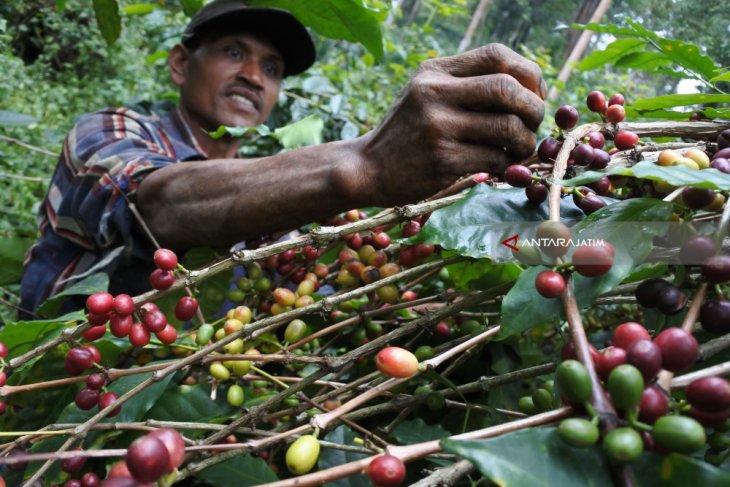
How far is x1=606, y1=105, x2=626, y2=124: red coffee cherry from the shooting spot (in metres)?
0.74

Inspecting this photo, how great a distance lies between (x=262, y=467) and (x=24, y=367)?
380mm

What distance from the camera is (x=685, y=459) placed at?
13.2 inches

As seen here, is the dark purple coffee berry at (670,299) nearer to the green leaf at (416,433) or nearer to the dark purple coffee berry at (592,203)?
the dark purple coffee berry at (592,203)

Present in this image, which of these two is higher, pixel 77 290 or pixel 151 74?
pixel 77 290

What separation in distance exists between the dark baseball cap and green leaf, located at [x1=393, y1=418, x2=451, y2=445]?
1.64m

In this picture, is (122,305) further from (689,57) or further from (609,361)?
(689,57)

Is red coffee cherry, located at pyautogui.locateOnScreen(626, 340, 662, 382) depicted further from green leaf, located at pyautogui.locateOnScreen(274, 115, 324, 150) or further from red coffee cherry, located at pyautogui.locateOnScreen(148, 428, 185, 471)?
green leaf, located at pyautogui.locateOnScreen(274, 115, 324, 150)

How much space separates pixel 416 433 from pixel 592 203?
394 millimetres

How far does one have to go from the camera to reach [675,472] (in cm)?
34

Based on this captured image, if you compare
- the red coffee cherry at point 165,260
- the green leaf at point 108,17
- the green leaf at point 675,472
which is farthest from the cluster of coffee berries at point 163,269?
the green leaf at point 108,17

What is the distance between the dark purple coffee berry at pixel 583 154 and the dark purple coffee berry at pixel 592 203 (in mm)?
68

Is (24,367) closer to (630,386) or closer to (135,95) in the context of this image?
(630,386)

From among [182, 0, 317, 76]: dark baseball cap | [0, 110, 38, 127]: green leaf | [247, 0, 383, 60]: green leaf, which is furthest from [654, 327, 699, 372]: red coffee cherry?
[0, 110, 38, 127]: green leaf

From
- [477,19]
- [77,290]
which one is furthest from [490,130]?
[477,19]
